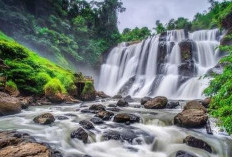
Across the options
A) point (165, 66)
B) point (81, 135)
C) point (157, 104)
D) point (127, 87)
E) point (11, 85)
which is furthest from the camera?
point (127, 87)

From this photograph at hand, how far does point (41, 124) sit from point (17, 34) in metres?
23.1

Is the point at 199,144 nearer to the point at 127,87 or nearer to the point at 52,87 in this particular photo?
the point at 52,87

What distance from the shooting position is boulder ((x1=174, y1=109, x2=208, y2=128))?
29.5 feet

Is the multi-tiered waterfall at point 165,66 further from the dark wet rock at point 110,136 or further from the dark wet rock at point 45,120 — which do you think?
the dark wet rock at point 45,120

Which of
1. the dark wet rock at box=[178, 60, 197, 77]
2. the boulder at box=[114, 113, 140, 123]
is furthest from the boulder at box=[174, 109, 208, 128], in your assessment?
the dark wet rock at box=[178, 60, 197, 77]

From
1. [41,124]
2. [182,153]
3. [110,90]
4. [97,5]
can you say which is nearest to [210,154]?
[182,153]

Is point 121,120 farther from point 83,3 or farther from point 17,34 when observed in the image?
point 83,3

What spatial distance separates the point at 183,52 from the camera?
88.5 feet

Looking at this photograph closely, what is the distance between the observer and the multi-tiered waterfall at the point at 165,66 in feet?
78.8

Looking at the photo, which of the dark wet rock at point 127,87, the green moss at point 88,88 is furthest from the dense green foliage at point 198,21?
the green moss at point 88,88

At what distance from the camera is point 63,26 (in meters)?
35.6

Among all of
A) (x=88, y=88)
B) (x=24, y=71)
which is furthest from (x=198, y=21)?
(x=24, y=71)

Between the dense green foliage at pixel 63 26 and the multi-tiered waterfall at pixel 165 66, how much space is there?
20.7 ft

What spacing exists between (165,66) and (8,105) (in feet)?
69.5
